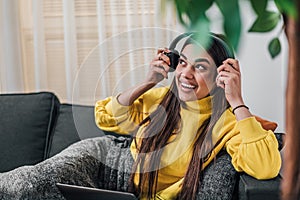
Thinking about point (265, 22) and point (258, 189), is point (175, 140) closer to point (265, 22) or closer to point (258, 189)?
point (258, 189)

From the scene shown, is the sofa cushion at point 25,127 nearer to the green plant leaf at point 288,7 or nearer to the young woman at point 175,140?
the young woman at point 175,140

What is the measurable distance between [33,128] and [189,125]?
85 centimetres

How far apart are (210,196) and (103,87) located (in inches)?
38.7

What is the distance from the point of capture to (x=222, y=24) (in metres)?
0.35

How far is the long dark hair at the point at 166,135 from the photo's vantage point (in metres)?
2.06

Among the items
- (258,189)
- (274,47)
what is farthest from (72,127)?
(274,47)

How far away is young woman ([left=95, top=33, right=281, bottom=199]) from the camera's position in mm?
2009

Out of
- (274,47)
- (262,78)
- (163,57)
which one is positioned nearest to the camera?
(274,47)

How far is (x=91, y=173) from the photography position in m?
2.21

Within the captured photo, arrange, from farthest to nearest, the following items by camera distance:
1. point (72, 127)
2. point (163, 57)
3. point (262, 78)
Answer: point (262, 78) → point (72, 127) → point (163, 57)

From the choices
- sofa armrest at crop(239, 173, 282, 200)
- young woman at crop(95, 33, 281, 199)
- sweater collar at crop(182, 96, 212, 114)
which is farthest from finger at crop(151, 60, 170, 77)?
sofa armrest at crop(239, 173, 282, 200)

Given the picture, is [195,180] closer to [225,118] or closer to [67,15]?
[225,118]

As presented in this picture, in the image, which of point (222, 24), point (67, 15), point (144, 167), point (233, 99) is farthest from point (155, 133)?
point (222, 24)

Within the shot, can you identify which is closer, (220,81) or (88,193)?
(88,193)
